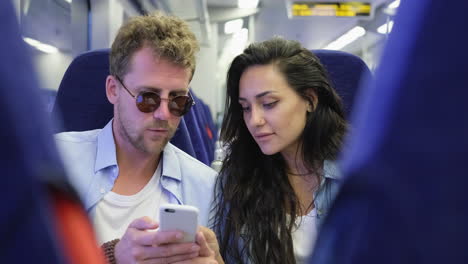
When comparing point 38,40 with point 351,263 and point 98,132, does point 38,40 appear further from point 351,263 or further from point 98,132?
point 351,263

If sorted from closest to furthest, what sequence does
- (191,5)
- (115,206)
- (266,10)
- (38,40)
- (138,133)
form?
(115,206)
(138,133)
(38,40)
(191,5)
(266,10)

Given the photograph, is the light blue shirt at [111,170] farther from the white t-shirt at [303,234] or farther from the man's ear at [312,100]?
the man's ear at [312,100]

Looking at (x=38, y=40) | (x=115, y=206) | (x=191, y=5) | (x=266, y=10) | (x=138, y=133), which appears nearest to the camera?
(x=115, y=206)

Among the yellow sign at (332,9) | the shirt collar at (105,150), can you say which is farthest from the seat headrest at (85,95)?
the yellow sign at (332,9)

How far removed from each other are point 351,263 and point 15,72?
26 cm

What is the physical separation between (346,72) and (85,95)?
104 centimetres

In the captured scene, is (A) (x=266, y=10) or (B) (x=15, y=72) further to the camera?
(A) (x=266, y=10)

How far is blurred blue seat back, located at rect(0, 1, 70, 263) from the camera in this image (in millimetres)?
292

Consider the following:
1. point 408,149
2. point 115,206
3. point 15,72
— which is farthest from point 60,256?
point 115,206

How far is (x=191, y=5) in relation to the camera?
7758mm

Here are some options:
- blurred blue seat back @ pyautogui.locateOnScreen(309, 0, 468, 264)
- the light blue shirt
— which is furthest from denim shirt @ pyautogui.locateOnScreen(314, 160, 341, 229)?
blurred blue seat back @ pyautogui.locateOnScreen(309, 0, 468, 264)

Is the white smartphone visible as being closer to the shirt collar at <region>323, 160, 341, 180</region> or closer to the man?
the man

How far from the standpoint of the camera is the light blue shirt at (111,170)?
166cm

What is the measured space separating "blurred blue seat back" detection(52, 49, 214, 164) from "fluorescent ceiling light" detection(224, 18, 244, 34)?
10.1 metres
